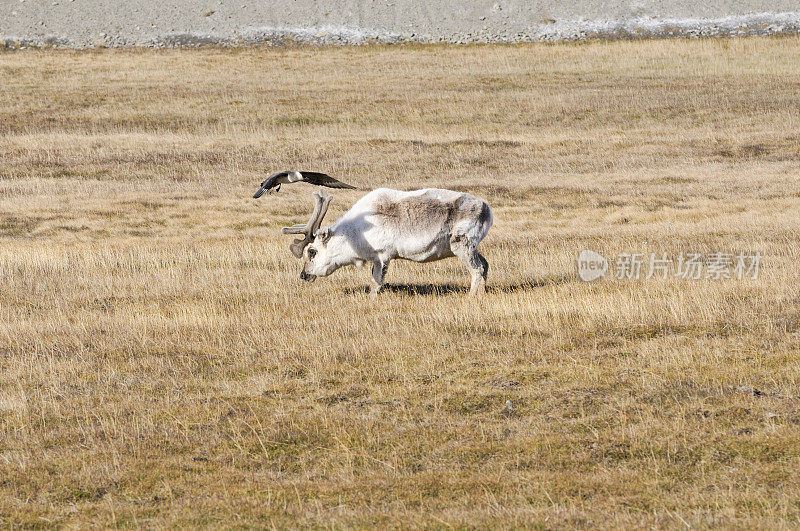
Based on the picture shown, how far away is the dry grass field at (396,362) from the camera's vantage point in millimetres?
7469

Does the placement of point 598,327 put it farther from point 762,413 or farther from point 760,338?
point 762,413

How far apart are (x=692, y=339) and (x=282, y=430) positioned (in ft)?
18.3

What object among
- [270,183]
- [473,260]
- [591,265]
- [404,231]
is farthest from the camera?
[591,265]

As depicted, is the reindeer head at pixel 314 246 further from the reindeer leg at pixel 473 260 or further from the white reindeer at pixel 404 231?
the reindeer leg at pixel 473 260

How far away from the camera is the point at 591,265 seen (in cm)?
1752

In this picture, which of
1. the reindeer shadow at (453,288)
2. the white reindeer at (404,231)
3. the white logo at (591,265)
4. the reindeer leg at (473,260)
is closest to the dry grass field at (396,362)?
the reindeer shadow at (453,288)

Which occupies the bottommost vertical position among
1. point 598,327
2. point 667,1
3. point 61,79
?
point 598,327

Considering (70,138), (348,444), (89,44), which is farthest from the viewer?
(89,44)

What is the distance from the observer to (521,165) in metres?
35.8

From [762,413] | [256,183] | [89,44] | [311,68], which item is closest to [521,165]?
[256,183]

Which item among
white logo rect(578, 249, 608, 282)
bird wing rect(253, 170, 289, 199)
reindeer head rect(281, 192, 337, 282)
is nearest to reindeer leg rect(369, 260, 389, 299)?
reindeer head rect(281, 192, 337, 282)

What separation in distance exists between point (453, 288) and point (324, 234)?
2534 mm

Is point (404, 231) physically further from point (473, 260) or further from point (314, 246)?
point (314, 246)

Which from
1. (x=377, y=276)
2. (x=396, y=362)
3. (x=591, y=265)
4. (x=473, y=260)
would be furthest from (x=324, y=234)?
(x=591, y=265)
